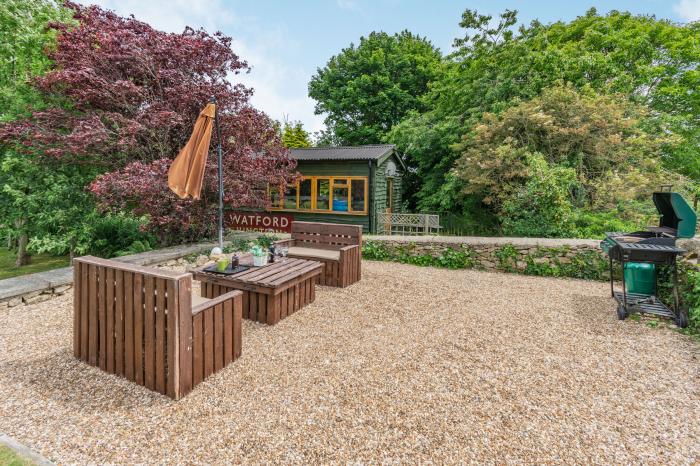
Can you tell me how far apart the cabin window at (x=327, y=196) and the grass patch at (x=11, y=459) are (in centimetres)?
964

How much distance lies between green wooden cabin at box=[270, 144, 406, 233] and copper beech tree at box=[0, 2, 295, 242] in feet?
15.5

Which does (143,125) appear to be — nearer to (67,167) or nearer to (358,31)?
(67,167)

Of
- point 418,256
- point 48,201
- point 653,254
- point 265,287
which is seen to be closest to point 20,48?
point 48,201

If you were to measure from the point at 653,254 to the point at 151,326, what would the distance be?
5202mm

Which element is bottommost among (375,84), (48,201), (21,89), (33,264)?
(33,264)

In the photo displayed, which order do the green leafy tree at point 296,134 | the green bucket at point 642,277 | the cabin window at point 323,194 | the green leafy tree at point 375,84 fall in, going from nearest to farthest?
the green bucket at point 642,277 < the cabin window at point 323,194 < the green leafy tree at point 375,84 < the green leafy tree at point 296,134

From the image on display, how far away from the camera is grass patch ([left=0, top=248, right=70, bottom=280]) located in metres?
7.78

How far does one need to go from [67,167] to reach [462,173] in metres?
9.11

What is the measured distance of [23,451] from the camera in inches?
73.1

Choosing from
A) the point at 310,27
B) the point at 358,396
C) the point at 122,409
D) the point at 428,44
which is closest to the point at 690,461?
the point at 358,396

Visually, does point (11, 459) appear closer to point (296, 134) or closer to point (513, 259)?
point (513, 259)

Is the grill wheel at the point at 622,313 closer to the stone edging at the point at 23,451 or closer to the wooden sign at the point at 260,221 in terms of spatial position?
the stone edging at the point at 23,451

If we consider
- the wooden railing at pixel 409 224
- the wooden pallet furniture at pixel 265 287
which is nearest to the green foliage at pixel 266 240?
the wooden pallet furniture at pixel 265 287

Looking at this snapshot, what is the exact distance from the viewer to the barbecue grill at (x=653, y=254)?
394 cm
